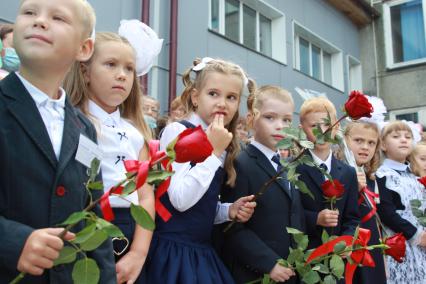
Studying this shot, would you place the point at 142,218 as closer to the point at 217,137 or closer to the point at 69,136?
the point at 69,136

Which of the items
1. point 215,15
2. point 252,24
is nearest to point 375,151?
point 215,15

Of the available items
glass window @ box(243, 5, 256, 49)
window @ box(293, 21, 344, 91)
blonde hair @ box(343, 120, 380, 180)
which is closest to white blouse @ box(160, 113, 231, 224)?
blonde hair @ box(343, 120, 380, 180)

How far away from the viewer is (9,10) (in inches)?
169

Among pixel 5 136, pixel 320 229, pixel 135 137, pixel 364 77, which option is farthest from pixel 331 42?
pixel 5 136

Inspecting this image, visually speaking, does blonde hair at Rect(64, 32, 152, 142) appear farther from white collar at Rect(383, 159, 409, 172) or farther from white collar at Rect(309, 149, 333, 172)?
white collar at Rect(383, 159, 409, 172)

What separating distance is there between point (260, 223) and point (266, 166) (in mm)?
287

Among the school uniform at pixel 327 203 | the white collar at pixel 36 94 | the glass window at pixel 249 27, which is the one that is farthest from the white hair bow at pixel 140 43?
the glass window at pixel 249 27

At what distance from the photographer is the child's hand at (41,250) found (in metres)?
0.92

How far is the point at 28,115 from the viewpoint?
1.20 meters

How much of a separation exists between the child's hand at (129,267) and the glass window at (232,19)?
6474mm

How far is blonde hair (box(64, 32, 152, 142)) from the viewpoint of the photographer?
1842mm

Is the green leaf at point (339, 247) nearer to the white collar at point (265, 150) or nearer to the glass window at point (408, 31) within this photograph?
the white collar at point (265, 150)

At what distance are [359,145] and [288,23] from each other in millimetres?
6108

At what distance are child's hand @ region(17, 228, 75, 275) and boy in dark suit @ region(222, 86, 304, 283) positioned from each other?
124 centimetres
